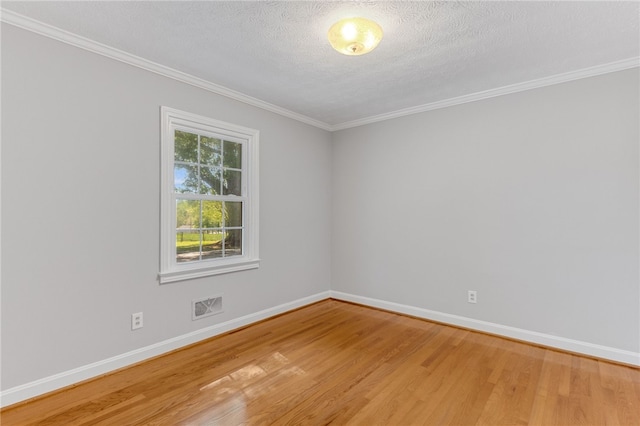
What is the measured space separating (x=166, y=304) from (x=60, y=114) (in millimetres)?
1669

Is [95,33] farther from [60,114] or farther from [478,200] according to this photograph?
[478,200]

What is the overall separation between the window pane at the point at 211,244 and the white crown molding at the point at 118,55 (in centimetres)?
143

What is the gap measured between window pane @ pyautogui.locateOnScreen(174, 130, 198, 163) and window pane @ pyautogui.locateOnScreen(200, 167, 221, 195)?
152 mm

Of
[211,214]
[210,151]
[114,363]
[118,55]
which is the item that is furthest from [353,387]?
[118,55]

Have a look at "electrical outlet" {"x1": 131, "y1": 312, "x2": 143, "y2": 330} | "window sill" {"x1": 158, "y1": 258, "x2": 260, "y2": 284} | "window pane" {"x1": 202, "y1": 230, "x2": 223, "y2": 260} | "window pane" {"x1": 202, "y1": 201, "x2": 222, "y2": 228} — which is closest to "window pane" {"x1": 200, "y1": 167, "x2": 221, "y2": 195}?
"window pane" {"x1": 202, "y1": 201, "x2": 222, "y2": 228}

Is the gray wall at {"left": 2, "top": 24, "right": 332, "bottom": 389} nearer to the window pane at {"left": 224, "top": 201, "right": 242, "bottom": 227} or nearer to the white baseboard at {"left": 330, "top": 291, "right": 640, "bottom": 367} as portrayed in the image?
the window pane at {"left": 224, "top": 201, "right": 242, "bottom": 227}

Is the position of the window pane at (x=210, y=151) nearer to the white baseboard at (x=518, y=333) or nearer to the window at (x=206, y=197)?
the window at (x=206, y=197)

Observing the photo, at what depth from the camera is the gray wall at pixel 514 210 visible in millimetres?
2646

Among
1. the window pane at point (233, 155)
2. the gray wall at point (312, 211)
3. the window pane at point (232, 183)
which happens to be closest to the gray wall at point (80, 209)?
the gray wall at point (312, 211)

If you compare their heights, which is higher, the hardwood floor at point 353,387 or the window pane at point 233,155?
the window pane at point 233,155

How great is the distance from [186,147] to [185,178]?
0.30m

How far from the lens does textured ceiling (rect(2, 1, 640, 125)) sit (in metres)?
1.94

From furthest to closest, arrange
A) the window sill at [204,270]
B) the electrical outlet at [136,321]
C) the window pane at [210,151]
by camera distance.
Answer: the window pane at [210,151] → the window sill at [204,270] → the electrical outlet at [136,321]

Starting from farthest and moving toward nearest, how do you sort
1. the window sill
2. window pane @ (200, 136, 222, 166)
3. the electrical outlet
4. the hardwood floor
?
window pane @ (200, 136, 222, 166)
the window sill
the electrical outlet
the hardwood floor
